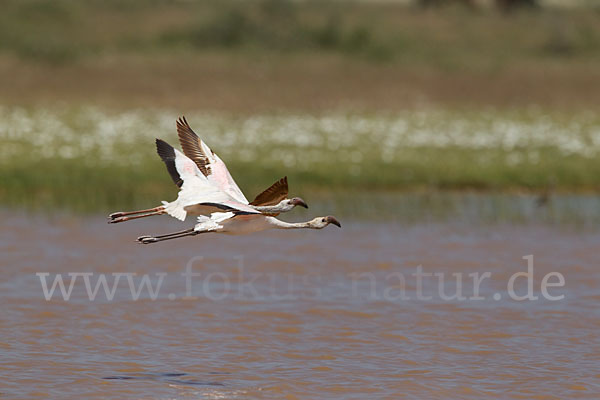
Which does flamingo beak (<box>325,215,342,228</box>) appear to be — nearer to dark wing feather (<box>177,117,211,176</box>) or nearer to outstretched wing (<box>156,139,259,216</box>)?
outstretched wing (<box>156,139,259,216</box>)

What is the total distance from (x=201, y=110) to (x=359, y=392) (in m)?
20.7

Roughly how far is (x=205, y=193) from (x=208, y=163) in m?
0.71

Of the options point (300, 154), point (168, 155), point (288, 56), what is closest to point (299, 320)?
point (168, 155)

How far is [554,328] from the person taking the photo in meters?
10.5

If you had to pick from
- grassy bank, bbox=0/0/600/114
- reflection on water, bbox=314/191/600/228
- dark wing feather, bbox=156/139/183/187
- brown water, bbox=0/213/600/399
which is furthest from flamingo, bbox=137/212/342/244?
grassy bank, bbox=0/0/600/114

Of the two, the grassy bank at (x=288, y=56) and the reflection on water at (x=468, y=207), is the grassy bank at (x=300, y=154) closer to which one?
the reflection on water at (x=468, y=207)

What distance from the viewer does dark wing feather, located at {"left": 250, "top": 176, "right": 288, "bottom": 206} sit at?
9109 millimetres

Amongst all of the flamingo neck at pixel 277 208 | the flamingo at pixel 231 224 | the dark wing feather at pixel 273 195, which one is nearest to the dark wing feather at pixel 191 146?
the flamingo at pixel 231 224

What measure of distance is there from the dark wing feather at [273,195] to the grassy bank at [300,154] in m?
7.99

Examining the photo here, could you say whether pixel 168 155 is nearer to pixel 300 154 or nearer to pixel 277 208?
pixel 277 208

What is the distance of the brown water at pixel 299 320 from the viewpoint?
8.80 meters

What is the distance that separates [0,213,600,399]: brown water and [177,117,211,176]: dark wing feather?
1404 millimetres

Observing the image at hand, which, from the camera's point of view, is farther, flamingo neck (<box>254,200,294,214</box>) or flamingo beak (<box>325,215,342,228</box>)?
flamingo beak (<box>325,215,342,228</box>)

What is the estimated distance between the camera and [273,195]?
30.1 ft
